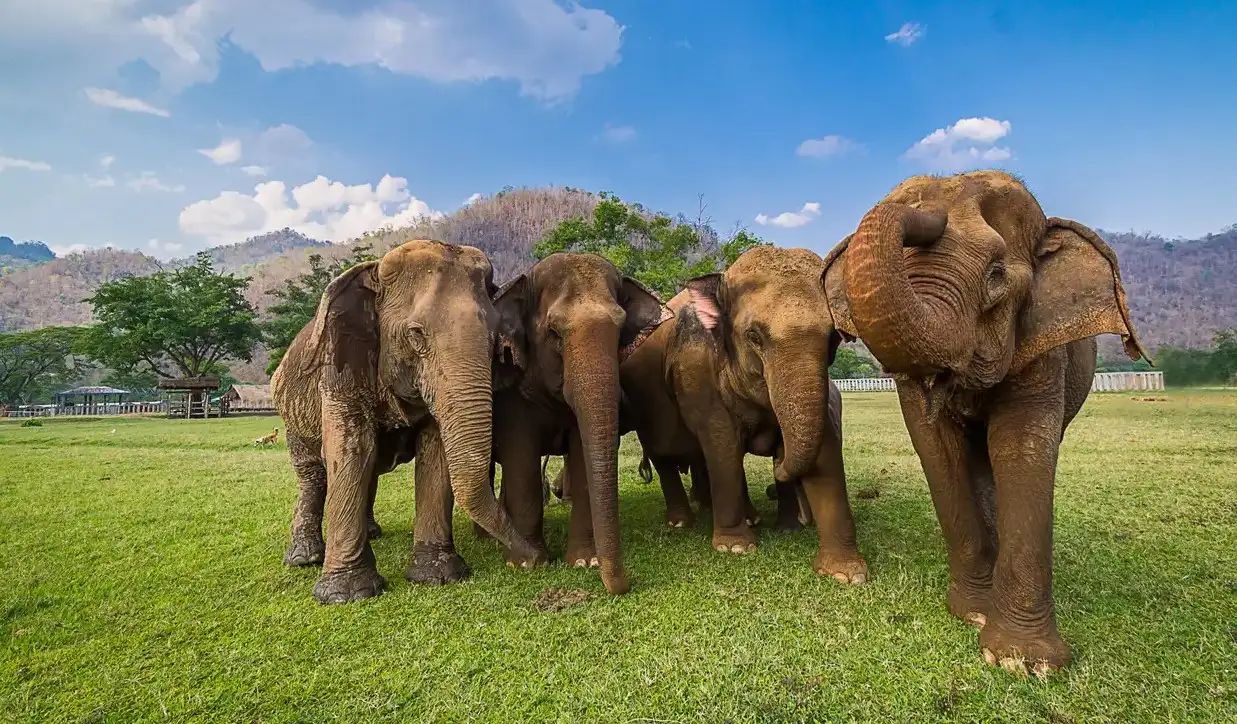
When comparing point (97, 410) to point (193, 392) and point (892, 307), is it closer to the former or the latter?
point (193, 392)

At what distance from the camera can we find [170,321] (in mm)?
41812

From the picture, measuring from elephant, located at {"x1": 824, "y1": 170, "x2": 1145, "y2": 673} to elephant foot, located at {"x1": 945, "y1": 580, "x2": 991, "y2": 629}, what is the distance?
0.4 inches

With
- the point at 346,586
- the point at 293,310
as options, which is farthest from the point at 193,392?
the point at 346,586

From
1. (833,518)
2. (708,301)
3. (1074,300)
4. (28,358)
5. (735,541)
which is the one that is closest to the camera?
(1074,300)

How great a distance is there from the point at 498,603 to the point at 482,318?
1946 millimetres

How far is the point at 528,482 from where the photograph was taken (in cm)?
579

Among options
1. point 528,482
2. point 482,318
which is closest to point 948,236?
point 482,318

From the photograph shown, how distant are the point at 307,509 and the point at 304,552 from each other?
0.44 meters

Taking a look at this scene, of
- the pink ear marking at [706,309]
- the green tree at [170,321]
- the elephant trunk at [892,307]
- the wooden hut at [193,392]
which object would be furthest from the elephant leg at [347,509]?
the green tree at [170,321]

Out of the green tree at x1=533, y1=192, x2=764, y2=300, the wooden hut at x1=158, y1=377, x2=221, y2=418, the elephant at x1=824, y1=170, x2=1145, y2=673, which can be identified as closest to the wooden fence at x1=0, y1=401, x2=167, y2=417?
the wooden hut at x1=158, y1=377, x2=221, y2=418

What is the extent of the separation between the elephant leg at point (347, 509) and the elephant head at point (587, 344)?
1.28 metres

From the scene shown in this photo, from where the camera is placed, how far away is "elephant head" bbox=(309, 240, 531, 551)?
4.47 metres

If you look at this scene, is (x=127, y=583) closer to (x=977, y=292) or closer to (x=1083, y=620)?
(x=977, y=292)

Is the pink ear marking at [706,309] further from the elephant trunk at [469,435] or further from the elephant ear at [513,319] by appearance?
the elephant trunk at [469,435]
